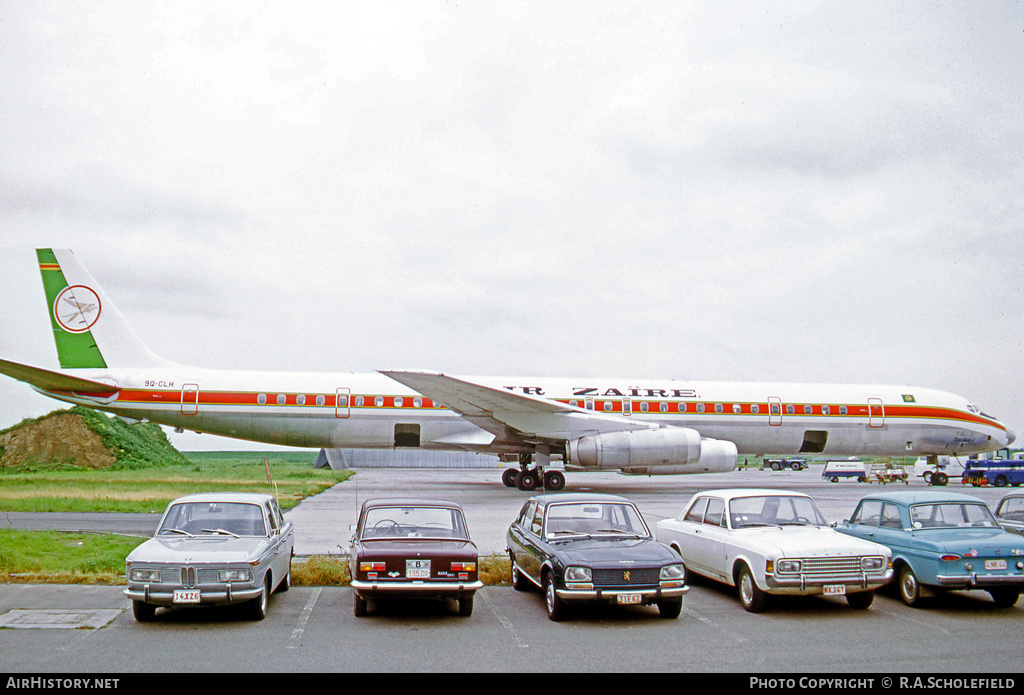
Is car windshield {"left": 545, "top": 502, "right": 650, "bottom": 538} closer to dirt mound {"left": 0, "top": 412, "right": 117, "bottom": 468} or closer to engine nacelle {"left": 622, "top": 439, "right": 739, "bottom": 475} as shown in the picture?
engine nacelle {"left": 622, "top": 439, "right": 739, "bottom": 475}

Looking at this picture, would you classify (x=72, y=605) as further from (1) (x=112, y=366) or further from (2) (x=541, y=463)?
(1) (x=112, y=366)

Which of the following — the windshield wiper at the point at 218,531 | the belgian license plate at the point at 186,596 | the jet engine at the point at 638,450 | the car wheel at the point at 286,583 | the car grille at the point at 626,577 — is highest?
the jet engine at the point at 638,450

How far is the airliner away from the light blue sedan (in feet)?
40.0

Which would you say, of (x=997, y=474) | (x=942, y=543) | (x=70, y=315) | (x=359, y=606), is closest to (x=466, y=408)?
(x=70, y=315)

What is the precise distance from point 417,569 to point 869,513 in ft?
22.1

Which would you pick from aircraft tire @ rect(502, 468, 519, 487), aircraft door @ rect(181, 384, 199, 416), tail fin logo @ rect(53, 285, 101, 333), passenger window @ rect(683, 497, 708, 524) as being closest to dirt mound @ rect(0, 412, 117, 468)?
tail fin logo @ rect(53, 285, 101, 333)

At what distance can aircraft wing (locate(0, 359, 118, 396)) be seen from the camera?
2239 centimetres

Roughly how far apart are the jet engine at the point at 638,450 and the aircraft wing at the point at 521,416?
2.45 ft

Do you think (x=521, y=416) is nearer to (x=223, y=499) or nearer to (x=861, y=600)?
(x=223, y=499)

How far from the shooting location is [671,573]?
28.0 feet

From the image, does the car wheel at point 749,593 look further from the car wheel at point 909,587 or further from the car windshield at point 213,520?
the car windshield at point 213,520

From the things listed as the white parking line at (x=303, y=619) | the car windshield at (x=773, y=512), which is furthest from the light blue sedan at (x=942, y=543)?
the white parking line at (x=303, y=619)

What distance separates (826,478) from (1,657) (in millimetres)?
44436

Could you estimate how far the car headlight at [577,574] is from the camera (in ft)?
27.5
